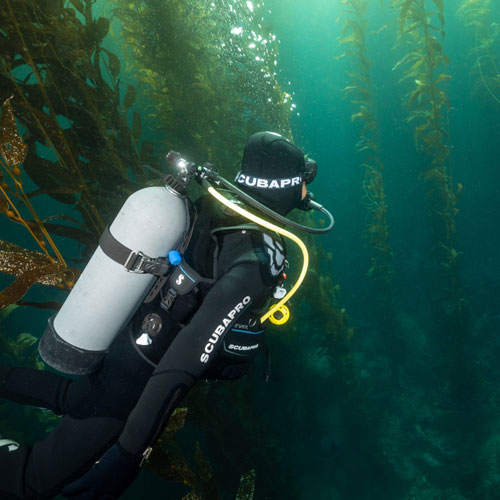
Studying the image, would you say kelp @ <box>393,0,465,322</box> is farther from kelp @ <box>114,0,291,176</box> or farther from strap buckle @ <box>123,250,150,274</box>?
strap buckle @ <box>123,250,150,274</box>

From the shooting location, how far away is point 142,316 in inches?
81.5

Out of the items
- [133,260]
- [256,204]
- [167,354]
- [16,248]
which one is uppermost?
[256,204]

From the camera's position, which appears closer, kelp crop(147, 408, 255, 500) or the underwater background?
kelp crop(147, 408, 255, 500)

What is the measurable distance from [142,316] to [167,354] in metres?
0.57

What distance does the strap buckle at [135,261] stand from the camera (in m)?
1.81

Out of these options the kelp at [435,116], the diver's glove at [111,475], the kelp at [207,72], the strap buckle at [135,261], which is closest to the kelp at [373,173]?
the kelp at [435,116]

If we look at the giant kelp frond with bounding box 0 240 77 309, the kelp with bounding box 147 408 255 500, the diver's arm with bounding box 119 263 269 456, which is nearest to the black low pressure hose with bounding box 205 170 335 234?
the diver's arm with bounding box 119 263 269 456

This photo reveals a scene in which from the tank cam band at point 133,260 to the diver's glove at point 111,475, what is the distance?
911 mm

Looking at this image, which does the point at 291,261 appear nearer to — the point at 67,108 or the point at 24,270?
the point at 67,108

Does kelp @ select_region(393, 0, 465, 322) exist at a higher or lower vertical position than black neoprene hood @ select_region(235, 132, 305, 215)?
higher

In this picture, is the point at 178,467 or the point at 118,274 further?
the point at 178,467

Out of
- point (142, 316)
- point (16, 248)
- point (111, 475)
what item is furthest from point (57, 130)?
point (111, 475)

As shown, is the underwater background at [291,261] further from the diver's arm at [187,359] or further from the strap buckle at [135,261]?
the diver's arm at [187,359]

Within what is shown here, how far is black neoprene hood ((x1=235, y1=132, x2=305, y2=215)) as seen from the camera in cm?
220
